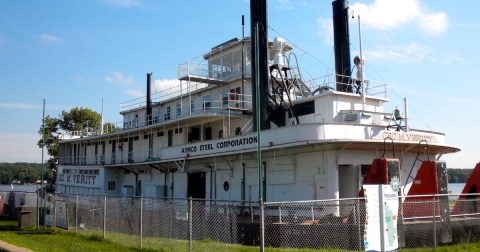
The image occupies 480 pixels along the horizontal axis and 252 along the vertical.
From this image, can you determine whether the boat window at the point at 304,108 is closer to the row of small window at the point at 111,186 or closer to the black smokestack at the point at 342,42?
the black smokestack at the point at 342,42

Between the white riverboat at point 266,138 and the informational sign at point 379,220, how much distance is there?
3526 millimetres

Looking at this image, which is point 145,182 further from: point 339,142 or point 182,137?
point 339,142

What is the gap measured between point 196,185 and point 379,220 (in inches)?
705

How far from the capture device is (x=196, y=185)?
24.7 metres

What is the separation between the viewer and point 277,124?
21.4m

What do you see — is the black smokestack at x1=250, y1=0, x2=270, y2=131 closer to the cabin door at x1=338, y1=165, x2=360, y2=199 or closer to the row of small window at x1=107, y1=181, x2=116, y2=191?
the cabin door at x1=338, y1=165, x2=360, y2=199

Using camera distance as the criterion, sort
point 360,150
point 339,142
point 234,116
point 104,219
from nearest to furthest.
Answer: point 104,219 < point 339,142 < point 360,150 < point 234,116

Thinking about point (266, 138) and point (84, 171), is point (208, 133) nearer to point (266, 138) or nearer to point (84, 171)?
point (266, 138)

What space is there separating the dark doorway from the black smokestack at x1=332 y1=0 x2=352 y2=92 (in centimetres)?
838

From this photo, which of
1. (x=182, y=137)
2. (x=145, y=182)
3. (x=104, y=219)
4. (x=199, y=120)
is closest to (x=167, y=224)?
(x=104, y=219)

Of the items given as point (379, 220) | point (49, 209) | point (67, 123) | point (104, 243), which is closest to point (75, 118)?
point (67, 123)

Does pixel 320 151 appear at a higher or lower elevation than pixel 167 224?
higher

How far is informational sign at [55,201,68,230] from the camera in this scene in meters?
17.1

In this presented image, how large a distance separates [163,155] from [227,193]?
5447 millimetres
